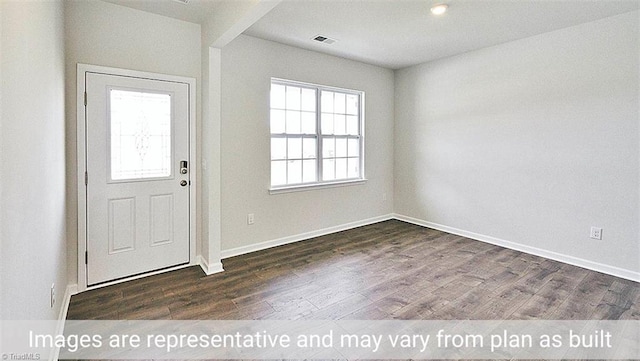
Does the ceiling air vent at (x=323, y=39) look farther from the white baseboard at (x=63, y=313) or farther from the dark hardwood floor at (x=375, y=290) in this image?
the white baseboard at (x=63, y=313)

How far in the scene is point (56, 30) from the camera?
7.30 ft

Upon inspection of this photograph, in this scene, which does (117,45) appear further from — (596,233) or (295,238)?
(596,233)

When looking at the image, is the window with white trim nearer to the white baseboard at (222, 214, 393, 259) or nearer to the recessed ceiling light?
the white baseboard at (222, 214, 393, 259)

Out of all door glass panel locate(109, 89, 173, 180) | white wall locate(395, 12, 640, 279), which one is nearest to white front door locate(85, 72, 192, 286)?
door glass panel locate(109, 89, 173, 180)

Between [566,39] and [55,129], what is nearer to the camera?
[55,129]

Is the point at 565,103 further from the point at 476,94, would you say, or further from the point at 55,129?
the point at 55,129

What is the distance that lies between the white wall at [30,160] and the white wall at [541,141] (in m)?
4.49

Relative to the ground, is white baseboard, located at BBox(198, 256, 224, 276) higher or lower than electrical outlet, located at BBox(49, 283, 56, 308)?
lower

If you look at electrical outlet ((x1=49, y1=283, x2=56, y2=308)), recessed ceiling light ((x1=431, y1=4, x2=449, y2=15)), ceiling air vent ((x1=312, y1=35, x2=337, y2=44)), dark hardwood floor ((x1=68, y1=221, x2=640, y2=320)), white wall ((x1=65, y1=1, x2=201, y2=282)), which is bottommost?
dark hardwood floor ((x1=68, y1=221, x2=640, y2=320))

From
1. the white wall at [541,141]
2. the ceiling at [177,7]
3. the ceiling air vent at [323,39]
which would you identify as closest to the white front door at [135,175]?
the ceiling at [177,7]

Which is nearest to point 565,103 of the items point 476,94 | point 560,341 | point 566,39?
point 566,39

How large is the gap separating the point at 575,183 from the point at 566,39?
1590mm

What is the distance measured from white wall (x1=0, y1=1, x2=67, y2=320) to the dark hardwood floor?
29.6 inches

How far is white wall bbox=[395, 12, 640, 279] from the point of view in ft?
10.4
